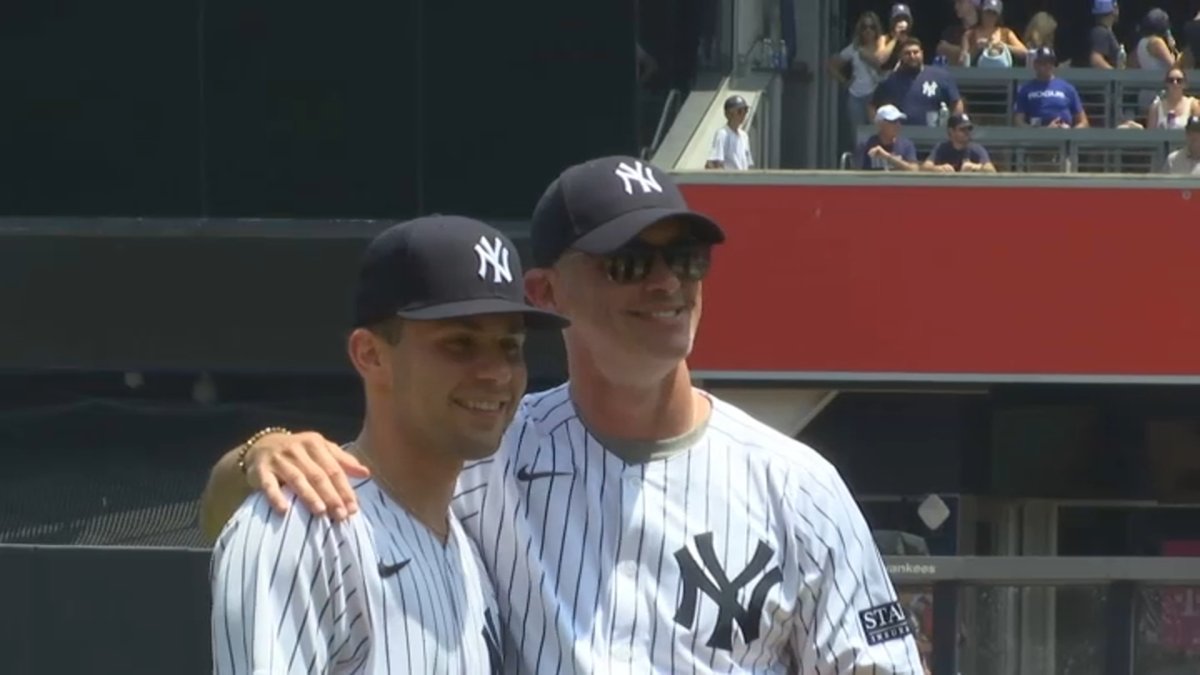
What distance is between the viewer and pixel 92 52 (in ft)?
50.1

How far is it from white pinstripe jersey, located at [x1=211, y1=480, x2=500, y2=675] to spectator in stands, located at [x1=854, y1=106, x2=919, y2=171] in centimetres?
1097

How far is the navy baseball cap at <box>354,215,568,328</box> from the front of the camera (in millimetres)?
2930

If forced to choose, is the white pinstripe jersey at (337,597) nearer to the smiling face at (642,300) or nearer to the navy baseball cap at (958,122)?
the smiling face at (642,300)

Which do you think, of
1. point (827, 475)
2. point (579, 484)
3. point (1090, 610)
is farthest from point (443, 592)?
A: point (1090, 610)

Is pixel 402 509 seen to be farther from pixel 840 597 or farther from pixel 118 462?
pixel 118 462

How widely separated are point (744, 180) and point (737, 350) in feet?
3.13

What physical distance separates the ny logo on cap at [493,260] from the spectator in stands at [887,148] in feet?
35.5

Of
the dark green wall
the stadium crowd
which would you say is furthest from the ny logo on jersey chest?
the dark green wall

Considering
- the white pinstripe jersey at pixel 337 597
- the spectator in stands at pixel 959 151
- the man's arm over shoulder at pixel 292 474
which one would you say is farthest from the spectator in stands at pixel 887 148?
the white pinstripe jersey at pixel 337 597

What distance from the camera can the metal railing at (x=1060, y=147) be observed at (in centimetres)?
1499

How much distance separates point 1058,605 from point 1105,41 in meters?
10.0

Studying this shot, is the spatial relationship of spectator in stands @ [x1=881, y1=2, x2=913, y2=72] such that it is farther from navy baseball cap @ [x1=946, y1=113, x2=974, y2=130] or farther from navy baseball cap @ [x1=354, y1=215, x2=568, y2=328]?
navy baseball cap @ [x1=354, y1=215, x2=568, y2=328]

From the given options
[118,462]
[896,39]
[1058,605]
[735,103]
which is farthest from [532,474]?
[896,39]

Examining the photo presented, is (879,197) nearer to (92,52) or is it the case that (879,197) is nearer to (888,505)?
(888,505)
